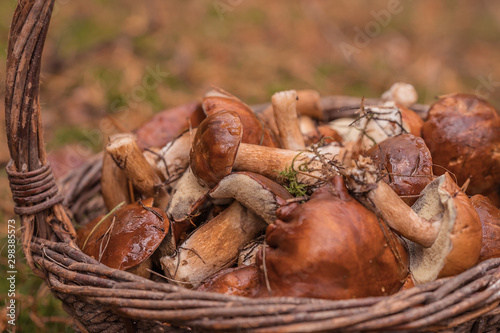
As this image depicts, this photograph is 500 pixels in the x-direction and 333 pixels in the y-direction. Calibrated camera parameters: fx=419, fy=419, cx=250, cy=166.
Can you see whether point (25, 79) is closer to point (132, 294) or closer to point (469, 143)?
point (132, 294)

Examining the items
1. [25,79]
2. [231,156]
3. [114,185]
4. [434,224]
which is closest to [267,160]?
[231,156]

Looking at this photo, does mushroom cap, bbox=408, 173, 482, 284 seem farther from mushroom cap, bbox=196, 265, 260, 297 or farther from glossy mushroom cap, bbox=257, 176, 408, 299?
mushroom cap, bbox=196, 265, 260, 297

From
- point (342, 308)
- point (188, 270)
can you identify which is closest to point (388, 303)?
point (342, 308)

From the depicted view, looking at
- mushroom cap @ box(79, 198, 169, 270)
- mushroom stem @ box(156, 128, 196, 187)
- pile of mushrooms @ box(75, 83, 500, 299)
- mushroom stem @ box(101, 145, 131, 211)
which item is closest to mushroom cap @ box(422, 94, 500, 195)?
pile of mushrooms @ box(75, 83, 500, 299)

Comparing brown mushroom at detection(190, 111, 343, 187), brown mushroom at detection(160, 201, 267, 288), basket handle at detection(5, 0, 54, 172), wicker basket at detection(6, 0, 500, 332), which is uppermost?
basket handle at detection(5, 0, 54, 172)

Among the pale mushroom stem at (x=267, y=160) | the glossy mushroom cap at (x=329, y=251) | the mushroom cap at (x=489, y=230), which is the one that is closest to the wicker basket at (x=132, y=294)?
the glossy mushroom cap at (x=329, y=251)

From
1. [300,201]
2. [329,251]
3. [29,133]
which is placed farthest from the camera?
[29,133]

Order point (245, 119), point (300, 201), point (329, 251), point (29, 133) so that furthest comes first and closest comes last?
point (245, 119) → point (29, 133) → point (300, 201) → point (329, 251)

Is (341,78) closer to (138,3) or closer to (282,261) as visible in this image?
(138,3)

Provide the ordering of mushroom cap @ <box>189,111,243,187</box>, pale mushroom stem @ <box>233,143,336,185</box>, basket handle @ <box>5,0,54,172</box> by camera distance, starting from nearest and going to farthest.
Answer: basket handle @ <box>5,0,54,172</box>
mushroom cap @ <box>189,111,243,187</box>
pale mushroom stem @ <box>233,143,336,185</box>
